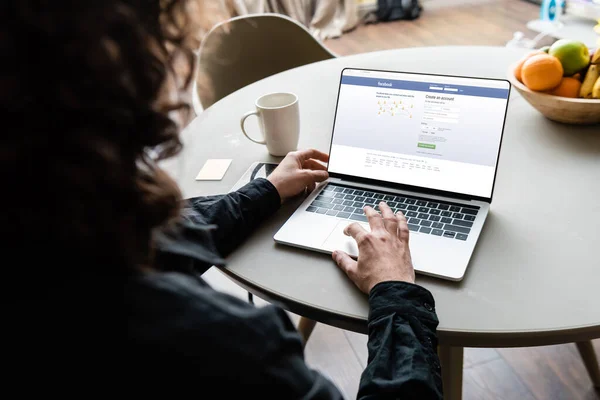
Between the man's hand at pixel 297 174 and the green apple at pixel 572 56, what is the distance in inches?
22.4

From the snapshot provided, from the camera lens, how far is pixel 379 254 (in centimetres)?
80

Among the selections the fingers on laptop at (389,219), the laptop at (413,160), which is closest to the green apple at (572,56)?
the laptop at (413,160)

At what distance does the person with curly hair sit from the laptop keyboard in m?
0.44

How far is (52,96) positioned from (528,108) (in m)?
1.14

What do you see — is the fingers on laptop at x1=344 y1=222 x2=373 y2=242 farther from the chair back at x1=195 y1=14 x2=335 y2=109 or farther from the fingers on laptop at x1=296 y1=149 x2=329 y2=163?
the chair back at x1=195 y1=14 x2=335 y2=109

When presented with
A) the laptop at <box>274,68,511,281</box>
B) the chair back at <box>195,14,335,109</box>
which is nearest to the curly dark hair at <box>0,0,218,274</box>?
the laptop at <box>274,68,511,281</box>

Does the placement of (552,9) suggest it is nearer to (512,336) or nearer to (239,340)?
(512,336)

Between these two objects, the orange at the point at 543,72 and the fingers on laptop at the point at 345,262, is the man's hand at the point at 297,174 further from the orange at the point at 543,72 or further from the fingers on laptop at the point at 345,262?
the orange at the point at 543,72

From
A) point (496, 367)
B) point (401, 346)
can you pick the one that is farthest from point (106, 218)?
point (496, 367)

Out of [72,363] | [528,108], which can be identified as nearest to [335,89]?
[528,108]

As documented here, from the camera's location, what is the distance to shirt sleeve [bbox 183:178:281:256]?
910 mm

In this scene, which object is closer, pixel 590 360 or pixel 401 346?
pixel 401 346

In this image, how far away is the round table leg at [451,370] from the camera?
1009 millimetres

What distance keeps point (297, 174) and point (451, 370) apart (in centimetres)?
50
